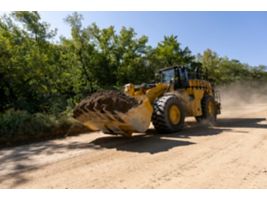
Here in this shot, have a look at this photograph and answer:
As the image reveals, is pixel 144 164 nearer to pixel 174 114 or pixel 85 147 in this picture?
pixel 85 147

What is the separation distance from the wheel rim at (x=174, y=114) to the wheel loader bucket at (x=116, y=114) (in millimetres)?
1249

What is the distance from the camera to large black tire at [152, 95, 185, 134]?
24.6 ft

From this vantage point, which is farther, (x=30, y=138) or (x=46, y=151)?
(x=30, y=138)

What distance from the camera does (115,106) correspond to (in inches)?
245

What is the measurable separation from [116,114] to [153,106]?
1888mm

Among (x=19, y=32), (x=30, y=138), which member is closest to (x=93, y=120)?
(x=30, y=138)

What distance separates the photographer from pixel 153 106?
7.82 m

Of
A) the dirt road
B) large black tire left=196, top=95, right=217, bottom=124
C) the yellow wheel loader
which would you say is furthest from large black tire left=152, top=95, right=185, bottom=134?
large black tire left=196, top=95, right=217, bottom=124

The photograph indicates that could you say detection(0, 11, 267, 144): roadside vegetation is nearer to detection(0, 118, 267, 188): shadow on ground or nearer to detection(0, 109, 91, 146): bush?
detection(0, 109, 91, 146): bush

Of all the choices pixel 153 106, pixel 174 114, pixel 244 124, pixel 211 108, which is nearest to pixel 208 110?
pixel 211 108

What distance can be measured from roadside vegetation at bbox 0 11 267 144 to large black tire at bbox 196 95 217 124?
1509 mm

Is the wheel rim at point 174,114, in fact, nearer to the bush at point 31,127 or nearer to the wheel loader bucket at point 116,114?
the wheel loader bucket at point 116,114

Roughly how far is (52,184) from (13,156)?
2.69m
